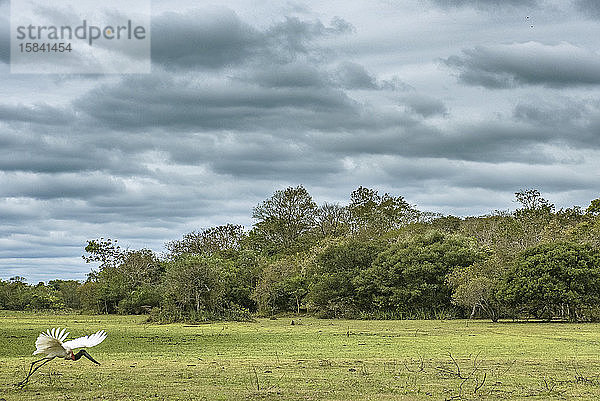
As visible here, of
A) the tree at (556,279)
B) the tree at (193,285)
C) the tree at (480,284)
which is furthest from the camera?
the tree at (193,285)

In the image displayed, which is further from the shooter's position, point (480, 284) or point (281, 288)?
point (281, 288)

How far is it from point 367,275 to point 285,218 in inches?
954

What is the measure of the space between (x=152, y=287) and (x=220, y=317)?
11792 millimetres

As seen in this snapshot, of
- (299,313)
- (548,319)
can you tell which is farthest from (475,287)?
(299,313)

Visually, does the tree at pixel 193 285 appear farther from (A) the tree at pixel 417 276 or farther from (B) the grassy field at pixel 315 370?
(B) the grassy field at pixel 315 370

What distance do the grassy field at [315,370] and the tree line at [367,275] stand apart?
33.6 feet

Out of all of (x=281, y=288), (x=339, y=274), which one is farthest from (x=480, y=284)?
(x=281, y=288)

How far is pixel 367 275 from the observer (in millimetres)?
36688

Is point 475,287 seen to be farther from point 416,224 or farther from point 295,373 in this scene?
point 416,224

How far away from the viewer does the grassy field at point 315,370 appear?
9.02 meters

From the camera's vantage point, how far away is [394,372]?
11.4m

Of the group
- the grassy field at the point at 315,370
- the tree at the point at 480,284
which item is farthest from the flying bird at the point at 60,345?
the tree at the point at 480,284

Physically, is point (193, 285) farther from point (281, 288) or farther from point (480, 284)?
point (480, 284)

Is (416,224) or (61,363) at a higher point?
(416,224)
